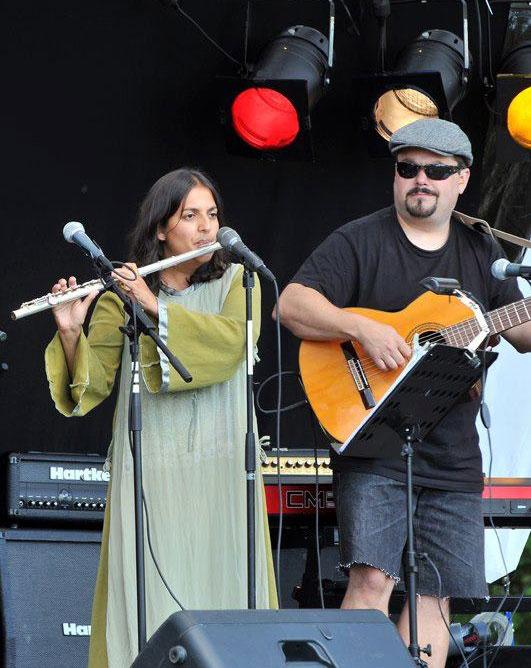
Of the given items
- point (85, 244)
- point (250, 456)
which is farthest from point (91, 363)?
point (250, 456)

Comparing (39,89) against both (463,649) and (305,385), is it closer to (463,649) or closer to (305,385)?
(305,385)

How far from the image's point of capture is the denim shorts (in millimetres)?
3793

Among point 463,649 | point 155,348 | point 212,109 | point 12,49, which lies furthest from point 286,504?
point 12,49

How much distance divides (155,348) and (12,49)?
2.26m

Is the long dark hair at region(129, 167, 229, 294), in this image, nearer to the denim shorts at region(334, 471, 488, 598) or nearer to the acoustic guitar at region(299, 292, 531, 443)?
the acoustic guitar at region(299, 292, 531, 443)

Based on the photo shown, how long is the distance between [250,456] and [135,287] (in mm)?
567

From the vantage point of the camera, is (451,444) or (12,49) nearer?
(451,444)

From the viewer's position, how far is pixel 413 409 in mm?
3656

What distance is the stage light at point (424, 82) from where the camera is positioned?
5336 mm

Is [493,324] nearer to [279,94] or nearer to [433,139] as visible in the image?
[433,139]

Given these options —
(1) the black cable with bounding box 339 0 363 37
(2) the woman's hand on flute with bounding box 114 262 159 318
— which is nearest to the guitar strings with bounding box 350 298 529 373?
(2) the woman's hand on flute with bounding box 114 262 159 318

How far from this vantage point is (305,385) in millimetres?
3994

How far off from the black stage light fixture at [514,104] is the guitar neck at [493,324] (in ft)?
5.40

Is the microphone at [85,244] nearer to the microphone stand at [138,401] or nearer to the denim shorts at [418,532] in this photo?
the microphone stand at [138,401]
